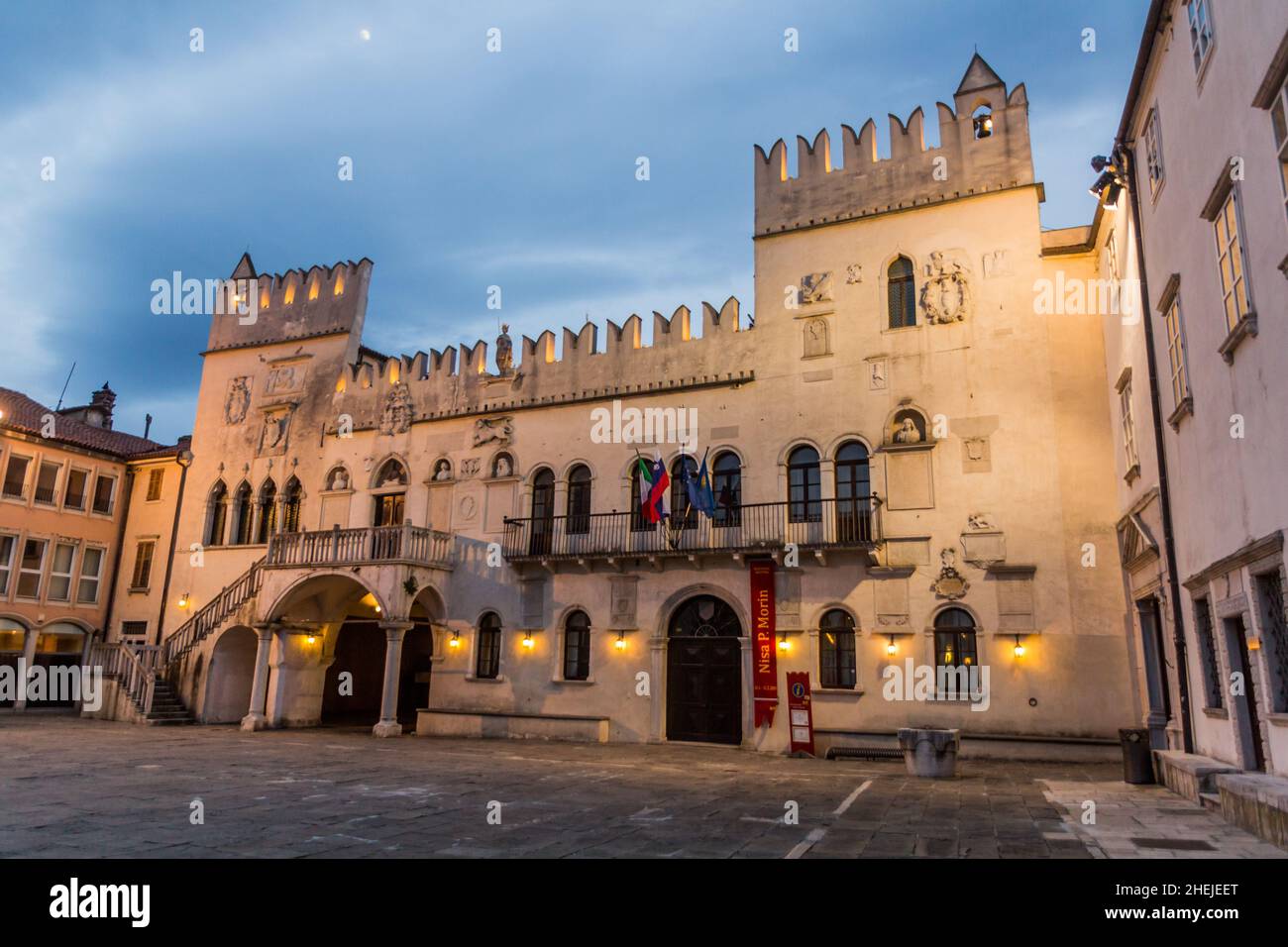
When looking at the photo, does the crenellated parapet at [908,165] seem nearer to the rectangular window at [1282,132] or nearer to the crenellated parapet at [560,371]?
the crenellated parapet at [560,371]

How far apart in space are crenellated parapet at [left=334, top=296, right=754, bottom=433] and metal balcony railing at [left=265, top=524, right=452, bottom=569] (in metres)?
4.22

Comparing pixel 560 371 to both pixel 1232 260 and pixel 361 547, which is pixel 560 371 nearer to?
pixel 361 547

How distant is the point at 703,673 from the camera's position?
68.7 feet

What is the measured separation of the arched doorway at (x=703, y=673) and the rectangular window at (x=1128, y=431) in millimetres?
9143

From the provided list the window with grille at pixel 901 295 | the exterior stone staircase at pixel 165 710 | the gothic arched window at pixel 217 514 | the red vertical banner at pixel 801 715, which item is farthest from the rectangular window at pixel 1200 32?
the gothic arched window at pixel 217 514

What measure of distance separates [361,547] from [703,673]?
986 centimetres

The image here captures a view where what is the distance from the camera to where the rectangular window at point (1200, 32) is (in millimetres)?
10423

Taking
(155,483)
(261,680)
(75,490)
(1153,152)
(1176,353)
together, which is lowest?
(261,680)

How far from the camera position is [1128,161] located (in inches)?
576

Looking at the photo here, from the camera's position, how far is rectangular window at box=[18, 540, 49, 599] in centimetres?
2811

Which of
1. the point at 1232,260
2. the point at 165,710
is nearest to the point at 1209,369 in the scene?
the point at 1232,260
